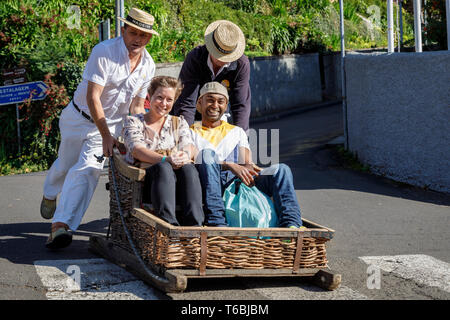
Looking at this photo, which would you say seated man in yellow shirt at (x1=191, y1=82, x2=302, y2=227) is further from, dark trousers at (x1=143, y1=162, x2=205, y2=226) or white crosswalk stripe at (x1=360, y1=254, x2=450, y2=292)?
white crosswalk stripe at (x1=360, y1=254, x2=450, y2=292)

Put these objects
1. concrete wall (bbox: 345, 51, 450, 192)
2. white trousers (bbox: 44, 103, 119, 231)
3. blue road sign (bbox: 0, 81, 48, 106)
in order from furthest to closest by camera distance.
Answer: blue road sign (bbox: 0, 81, 48, 106)
concrete wall (bbox: 345, 51, 450, 192)
white trousers (bbox: 44, 103, 119, 231)

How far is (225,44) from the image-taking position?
6.29 m

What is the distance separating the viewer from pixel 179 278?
4.58 meters

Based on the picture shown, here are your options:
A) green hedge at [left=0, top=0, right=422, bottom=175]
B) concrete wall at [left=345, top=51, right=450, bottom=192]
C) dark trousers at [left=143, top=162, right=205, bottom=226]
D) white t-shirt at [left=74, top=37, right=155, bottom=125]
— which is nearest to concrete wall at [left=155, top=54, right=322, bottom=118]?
green hedge at [left=0, top=0, right=422, bottom=175]

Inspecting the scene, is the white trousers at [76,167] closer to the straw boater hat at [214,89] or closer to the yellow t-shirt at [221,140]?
the yellow t-shirt at [221,140]

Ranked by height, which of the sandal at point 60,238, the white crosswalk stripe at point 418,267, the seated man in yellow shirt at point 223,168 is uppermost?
the seated man in yellow shirt at point 223,168

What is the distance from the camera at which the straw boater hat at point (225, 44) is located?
6312mm

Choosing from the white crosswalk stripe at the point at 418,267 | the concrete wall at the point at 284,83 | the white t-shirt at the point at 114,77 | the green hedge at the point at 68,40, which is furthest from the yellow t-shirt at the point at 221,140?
the concrete wall at the point at 284,83

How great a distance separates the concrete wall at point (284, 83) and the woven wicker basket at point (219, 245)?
562 inches

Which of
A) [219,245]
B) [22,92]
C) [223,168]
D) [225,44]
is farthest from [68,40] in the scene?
[219,245]

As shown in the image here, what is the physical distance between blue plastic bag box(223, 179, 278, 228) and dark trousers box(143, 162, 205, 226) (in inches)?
11.0

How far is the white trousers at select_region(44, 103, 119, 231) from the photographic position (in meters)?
6.16

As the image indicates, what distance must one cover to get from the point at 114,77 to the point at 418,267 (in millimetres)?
3178
